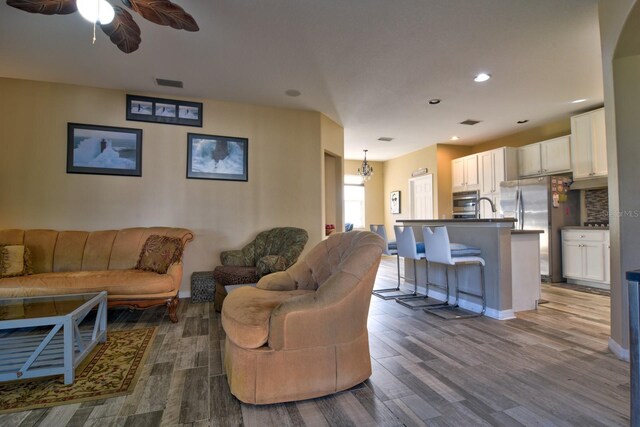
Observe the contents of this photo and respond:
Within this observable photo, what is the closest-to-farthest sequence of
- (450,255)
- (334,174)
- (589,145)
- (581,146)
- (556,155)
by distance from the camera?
1. (450,255)
2. (589,145)
3. (581,146)
4. (556,155)
5. (334,174)

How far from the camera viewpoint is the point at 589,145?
4621 millimetres

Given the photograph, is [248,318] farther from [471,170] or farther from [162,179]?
[471,170]

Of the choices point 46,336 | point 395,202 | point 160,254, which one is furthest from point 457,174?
point 46,336

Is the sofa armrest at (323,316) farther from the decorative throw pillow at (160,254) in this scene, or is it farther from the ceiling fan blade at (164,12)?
the decorative throw pillow at (160,254)

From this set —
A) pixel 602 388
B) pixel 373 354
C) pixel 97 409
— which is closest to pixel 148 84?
pixel 97 409

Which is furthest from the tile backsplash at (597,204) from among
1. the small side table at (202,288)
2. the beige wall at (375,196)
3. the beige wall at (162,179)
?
the small side table at (202,288)

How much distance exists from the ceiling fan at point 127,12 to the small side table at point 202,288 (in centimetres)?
265

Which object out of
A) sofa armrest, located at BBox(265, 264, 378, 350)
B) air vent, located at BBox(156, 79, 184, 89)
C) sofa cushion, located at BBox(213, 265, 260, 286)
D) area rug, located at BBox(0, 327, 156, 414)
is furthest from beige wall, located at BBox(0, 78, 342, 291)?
sofa armrest, located at BBox(265, 264, 378, 350)

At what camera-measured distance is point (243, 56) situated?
10.7 feet

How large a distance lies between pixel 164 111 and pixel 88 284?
249 centimetres

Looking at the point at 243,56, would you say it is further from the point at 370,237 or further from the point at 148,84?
the point at 370,237

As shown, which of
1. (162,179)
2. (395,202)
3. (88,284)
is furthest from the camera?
(395,202)

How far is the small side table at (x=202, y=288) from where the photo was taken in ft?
12.6

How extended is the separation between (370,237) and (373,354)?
3.34ft
